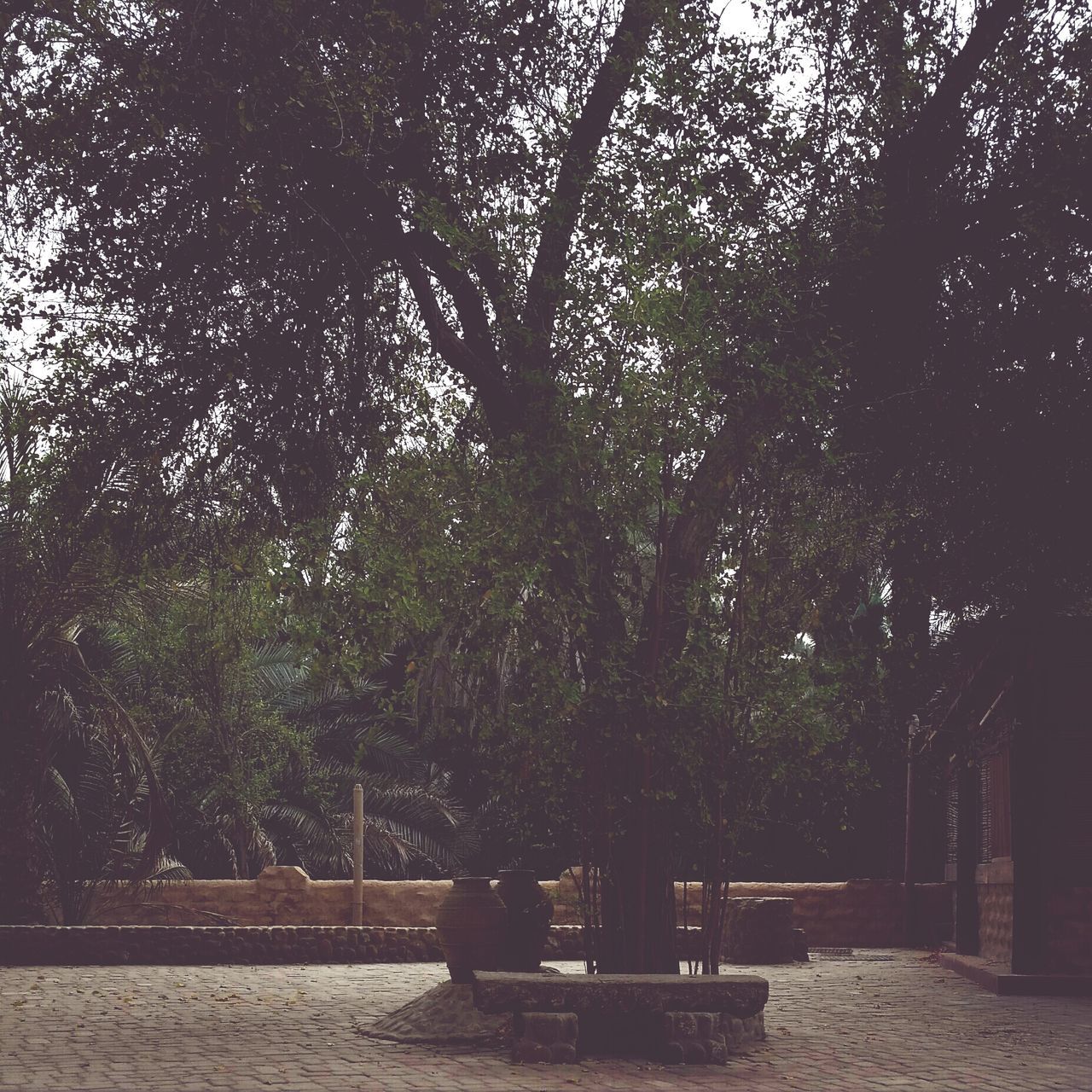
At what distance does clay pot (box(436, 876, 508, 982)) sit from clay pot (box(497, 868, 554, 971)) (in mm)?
154

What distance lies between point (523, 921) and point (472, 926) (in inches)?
18.8

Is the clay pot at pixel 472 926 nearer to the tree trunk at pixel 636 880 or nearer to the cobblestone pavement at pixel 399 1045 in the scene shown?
the cobblestone pavement at pixel 399 1045

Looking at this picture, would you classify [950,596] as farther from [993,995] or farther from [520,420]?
[520,420]

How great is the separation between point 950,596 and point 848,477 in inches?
100

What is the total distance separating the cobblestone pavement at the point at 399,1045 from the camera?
780 cm

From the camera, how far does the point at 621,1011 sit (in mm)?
8922

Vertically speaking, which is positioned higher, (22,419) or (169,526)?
(22,419)

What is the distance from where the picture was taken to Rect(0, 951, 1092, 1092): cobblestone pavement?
7797 millimetres

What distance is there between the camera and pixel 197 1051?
8.76 metres

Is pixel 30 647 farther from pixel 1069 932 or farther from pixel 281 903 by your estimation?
pixel 1069 932

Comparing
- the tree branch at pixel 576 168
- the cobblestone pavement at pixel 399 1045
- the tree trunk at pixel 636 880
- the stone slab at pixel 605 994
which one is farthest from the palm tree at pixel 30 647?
the stone slab at pixel 605 994

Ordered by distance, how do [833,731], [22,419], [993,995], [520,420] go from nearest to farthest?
[833,731], [520,420], [993,995], [22,419]

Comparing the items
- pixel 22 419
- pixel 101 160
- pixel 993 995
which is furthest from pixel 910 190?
pixel 22 419

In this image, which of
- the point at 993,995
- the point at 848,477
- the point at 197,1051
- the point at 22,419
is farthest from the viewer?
the point at 22,419
